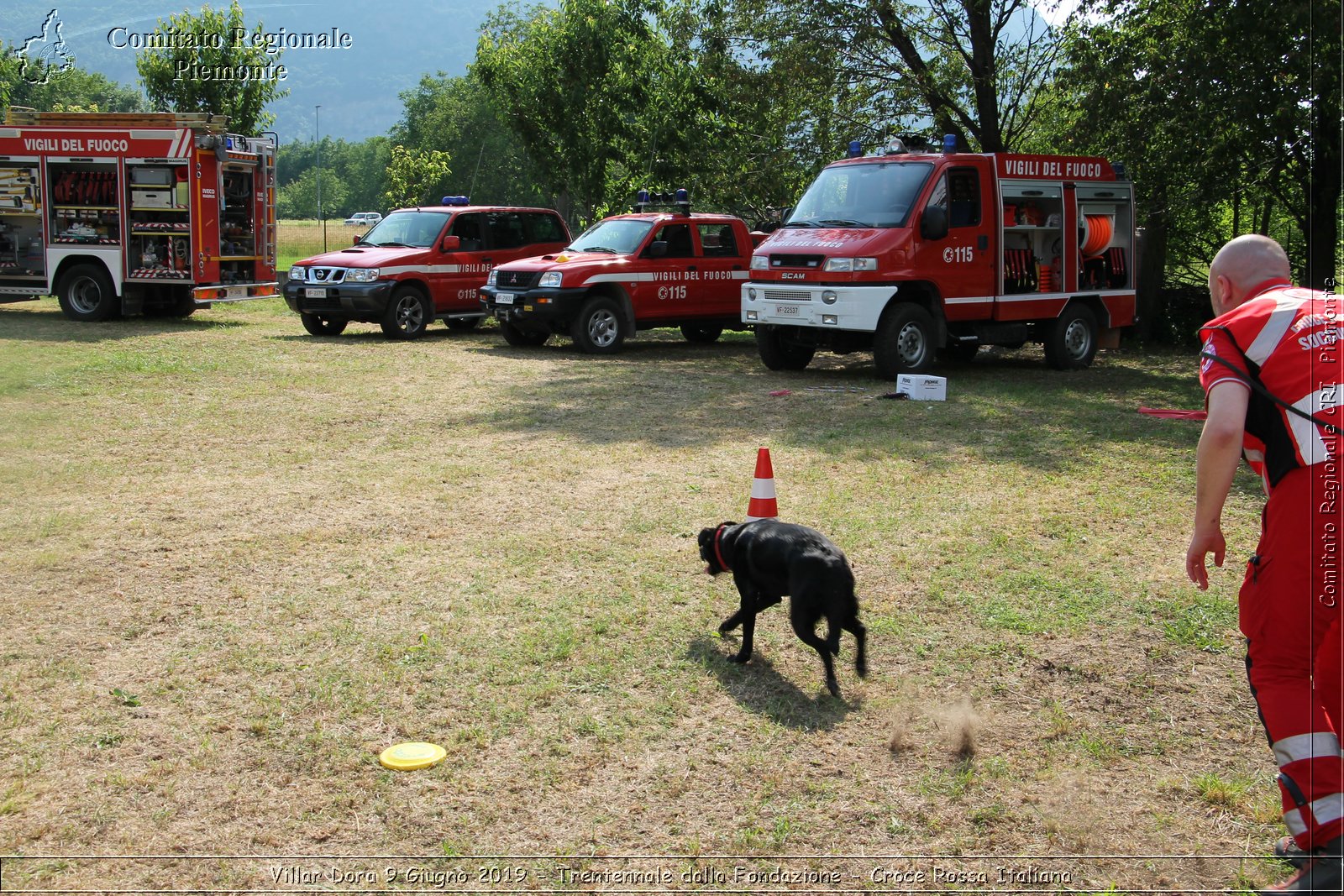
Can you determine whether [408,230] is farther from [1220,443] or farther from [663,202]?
[1220,443]

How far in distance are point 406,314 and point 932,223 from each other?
27.2 feet

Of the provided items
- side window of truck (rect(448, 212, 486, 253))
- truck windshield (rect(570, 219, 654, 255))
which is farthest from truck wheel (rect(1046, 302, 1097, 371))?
side window of truck (rect(448, 212, 486, 253))

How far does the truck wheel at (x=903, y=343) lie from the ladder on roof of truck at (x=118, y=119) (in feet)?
37.0

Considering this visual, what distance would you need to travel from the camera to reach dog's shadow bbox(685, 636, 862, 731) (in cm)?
439

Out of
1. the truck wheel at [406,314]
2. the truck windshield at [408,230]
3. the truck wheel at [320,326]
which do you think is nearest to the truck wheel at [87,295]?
the truck wheel at [320,326]

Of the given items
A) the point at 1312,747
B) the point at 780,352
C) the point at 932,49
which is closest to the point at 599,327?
the point at 780,352

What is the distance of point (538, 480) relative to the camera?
26.7 ft

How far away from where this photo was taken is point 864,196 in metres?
13.1

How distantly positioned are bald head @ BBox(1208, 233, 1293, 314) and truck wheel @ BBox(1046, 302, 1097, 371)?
37.9ft

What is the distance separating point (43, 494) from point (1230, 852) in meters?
7.16

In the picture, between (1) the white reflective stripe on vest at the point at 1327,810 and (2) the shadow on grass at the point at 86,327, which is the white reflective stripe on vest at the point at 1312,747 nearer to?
(1) the white reflective stripe on vest at the point at 1327,810

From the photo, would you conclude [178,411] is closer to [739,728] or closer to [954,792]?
[739,728]

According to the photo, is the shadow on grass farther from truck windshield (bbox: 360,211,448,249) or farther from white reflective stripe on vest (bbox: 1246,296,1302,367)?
white reflective stripe on vest (bbox: 1246,296,1302,367)

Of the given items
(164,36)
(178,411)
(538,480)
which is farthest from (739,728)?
(164,36)
